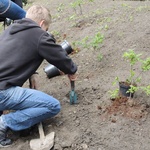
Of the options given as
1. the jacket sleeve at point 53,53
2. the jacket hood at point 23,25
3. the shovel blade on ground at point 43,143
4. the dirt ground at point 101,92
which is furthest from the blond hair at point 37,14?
the shovel blade on ground at point 43,143

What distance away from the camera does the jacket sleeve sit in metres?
2.99

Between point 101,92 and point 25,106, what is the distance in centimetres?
102

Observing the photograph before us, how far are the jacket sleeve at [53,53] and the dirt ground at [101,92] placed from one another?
54 centimetres

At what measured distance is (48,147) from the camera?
2.95 meters

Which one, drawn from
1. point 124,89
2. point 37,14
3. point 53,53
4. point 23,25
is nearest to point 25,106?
point 53,53

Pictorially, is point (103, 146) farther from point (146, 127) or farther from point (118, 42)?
point (118, 42)

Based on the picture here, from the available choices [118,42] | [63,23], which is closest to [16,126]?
[118,42]

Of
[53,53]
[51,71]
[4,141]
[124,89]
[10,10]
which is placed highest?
[10,10]

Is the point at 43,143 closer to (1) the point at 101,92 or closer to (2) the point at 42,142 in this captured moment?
(2) the point at 42,142

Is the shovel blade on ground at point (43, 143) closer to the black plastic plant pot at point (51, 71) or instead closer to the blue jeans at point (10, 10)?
the black plastic plant pot at point (51, 71)

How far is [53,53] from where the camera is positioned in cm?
307

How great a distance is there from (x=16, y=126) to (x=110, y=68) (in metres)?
1.63

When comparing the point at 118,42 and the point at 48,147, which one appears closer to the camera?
the point at 48,147

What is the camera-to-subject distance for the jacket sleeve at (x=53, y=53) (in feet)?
9.81
